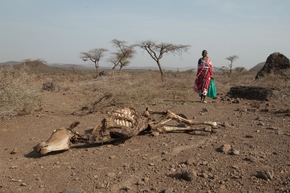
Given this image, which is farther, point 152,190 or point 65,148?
point 65,148

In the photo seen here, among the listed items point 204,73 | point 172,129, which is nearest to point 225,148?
point 172,129

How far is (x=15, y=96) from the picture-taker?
6207mm

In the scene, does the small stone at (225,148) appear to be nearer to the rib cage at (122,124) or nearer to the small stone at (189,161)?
the small stone at (189,161)

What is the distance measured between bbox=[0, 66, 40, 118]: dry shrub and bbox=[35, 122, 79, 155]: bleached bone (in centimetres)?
207

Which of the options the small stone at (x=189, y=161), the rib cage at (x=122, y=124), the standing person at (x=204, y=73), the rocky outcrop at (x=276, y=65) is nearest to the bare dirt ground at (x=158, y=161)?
the small stone at (x=189, y=161)

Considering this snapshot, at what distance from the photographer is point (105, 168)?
3.81 metres

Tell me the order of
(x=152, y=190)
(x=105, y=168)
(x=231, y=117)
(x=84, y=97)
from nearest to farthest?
(x=152, y=190) → (x=105, y=168) → (x=231, y=117) → (x=84, y=97)

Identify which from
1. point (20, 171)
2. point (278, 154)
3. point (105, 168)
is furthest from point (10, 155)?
point (278, 154)

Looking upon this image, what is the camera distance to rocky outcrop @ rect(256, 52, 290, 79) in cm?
1550

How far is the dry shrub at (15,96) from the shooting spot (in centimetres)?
606

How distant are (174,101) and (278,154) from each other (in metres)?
4.65

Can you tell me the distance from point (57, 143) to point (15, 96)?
7.96 ft

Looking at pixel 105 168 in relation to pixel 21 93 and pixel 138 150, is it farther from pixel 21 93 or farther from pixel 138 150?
pixel 21 93

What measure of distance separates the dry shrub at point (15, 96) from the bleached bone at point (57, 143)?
6.78ft
